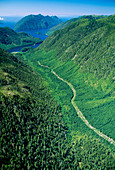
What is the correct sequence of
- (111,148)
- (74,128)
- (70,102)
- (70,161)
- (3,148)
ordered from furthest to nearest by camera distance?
(70,102) < (74,128) < (111,148) < (70,161) < (3,148)

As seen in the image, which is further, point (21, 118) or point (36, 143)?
point (21, 118)

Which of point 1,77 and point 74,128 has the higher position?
point 1,77

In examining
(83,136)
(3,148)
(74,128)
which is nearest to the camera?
(3,148)

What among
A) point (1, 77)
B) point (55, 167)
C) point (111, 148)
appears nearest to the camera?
point (55, 167)

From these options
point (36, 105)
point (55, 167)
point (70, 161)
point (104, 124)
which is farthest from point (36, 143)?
point (104, 124)

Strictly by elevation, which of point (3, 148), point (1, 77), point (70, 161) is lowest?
point (70, 161)

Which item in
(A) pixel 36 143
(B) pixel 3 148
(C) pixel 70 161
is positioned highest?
(B) pixel 3 148

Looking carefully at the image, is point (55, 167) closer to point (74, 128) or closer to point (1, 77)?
point (74, 128)

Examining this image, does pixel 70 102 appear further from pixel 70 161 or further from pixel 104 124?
pixel 70 161

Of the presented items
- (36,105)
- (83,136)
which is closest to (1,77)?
(36,105)
